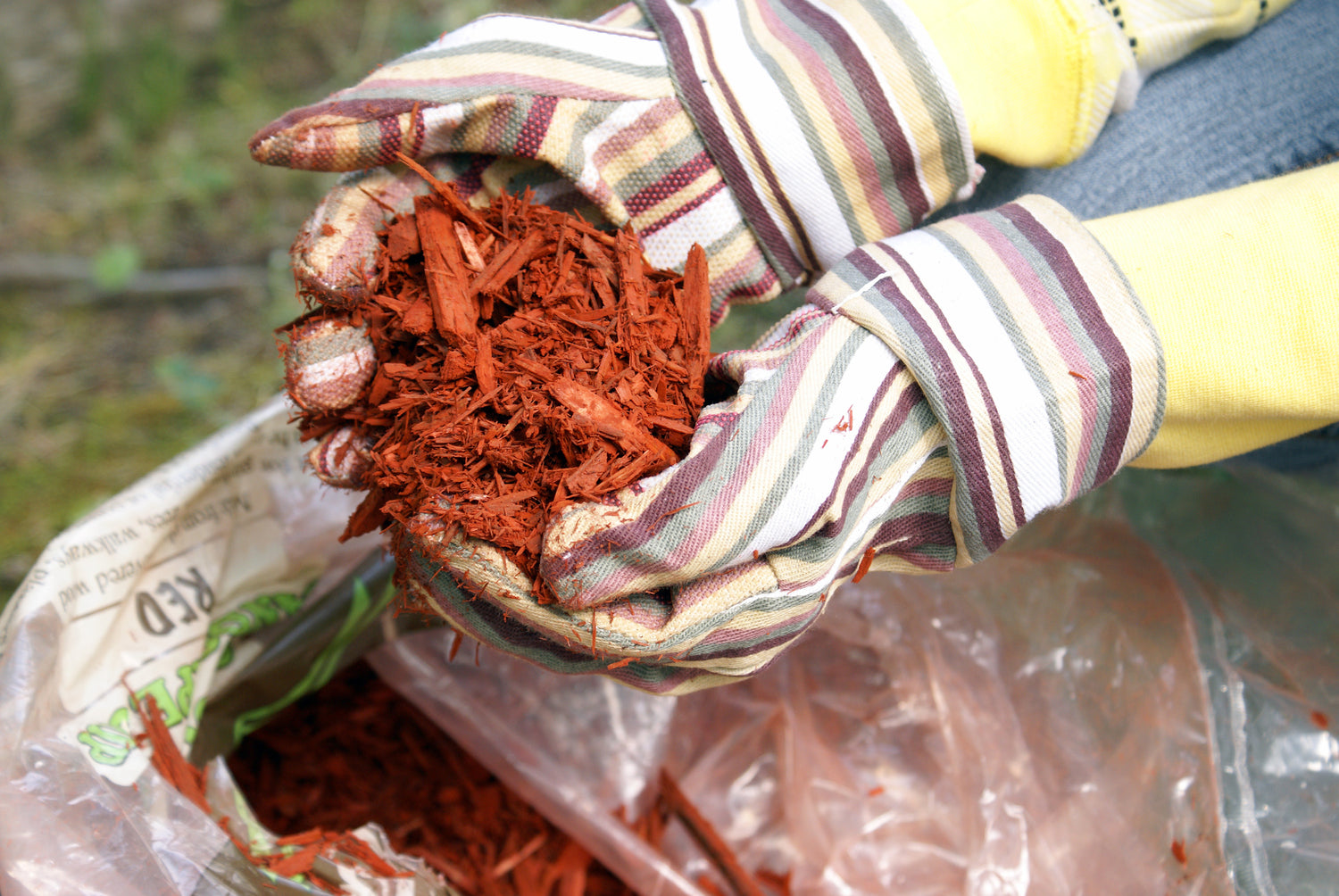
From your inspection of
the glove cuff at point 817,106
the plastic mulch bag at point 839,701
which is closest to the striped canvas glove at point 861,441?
the glove cuff at point 817,106

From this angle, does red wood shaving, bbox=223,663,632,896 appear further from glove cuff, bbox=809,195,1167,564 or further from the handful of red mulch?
glove cuff, bbox=809,195,1167,564

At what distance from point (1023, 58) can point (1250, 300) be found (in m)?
0.31

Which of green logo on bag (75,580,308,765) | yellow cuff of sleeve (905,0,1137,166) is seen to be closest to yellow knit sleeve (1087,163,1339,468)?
yellow cuff of sleeve (905,0,1137,166)

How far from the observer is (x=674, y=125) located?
0.80m

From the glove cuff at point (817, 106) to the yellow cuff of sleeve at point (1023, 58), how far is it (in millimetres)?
39

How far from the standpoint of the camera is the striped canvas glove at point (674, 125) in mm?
759

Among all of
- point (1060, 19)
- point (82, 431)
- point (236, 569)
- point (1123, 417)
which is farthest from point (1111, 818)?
point (82, 431)

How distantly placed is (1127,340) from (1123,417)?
2.5 inches

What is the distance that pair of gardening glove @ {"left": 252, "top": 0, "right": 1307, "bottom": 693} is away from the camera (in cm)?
65

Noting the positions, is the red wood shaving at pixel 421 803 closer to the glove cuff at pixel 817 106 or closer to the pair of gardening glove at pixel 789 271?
the pair of gardening glove at pixel 789 271

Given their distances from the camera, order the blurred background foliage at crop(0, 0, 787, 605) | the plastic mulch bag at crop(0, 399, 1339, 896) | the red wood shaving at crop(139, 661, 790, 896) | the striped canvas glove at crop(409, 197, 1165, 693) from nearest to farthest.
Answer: the striped canvas glove at crop(409, 197, 1165, 693) < the plastic mulch bag at crop(0, 399, 1339, 896) < the red wood shaving at crop(139, 661, 790, 896) < the blurred background foliage at crop(0, 0, 787, 605)

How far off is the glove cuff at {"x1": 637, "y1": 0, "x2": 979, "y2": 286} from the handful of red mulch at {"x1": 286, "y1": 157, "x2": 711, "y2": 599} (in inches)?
5.4

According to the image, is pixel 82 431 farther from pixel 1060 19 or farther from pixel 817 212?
pixel 1060 19

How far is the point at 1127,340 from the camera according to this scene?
0.68 meters
